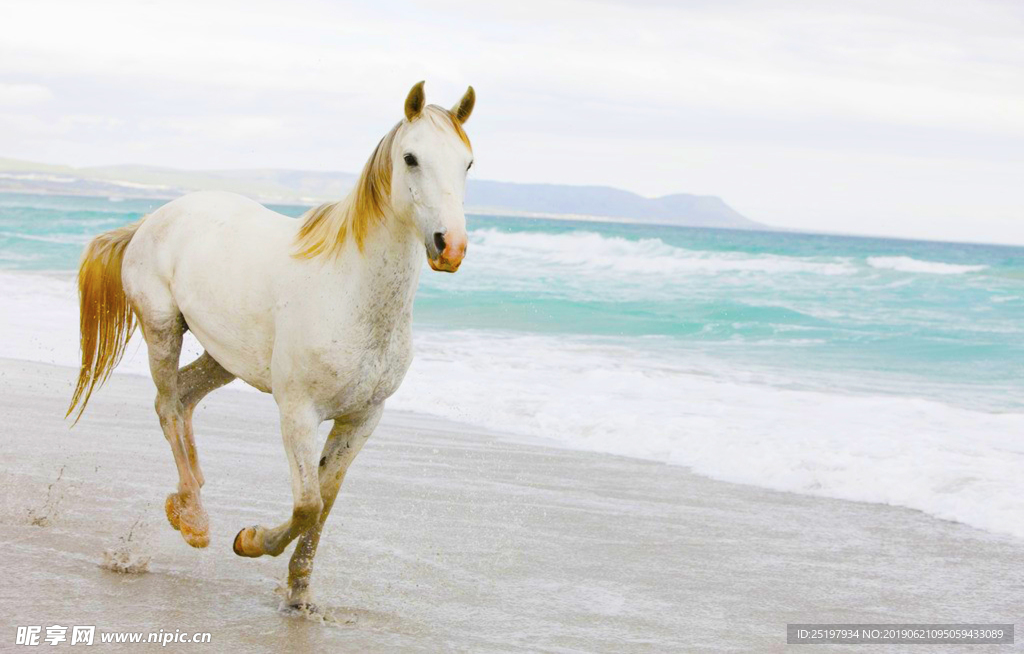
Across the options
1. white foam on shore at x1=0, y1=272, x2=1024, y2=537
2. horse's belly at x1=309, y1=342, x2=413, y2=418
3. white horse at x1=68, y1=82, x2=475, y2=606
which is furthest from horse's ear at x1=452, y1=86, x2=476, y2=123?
white foam on shore at x1=0, y1=272, x2=1024, y2=537

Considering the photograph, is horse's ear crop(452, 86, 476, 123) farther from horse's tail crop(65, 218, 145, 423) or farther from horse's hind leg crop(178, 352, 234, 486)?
horse's tail crop(65, 218, 145, 423)

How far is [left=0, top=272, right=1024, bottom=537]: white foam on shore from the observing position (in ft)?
23.0

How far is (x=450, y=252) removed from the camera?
320 centimetres

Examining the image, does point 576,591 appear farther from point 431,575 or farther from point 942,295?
point 942,295

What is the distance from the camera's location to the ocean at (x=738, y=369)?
24.6 feet

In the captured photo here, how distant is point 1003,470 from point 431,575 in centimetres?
454

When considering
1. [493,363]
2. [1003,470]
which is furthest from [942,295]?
[1003,470]

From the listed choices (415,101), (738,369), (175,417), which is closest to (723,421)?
(738,369)

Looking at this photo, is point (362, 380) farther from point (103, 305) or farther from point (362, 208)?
point (103, 305)

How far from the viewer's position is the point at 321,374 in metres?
3.66

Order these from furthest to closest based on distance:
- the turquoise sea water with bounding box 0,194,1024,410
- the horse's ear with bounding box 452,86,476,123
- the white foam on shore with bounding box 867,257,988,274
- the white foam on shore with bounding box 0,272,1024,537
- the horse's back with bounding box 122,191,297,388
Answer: the white foam on shore with bounding box 867,257,988,274, the turquoise sea water with bounding box 0,194,1024,410, the white foam on shore with bounding box 0,272,1024,537, the horse's back with bounding box 122,191,297,388, the horse's ear with bounding box 452,86,476,123

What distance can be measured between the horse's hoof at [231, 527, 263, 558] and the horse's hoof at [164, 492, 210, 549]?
384 millimetres

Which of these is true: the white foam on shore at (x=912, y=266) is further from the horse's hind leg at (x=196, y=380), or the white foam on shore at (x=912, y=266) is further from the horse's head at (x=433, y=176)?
the horse's head at (x=433, y=176)

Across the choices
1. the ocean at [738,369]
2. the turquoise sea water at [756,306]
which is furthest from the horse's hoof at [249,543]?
the turquoise sea water at [756,306]
